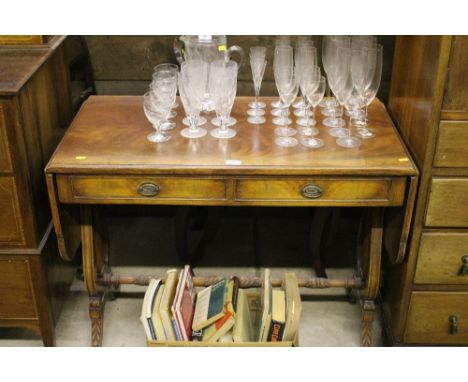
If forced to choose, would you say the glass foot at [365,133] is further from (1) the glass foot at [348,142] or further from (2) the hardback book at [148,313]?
(2) the hardback book at [148,313]

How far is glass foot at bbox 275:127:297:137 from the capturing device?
2.09 metres

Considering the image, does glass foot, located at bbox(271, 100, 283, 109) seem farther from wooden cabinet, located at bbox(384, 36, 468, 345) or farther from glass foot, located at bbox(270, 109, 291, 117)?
wooden cabinet, located at bbox(384, 36, 468, 345)

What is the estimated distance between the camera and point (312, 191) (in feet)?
6.31

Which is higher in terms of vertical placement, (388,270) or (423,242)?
(423,242)

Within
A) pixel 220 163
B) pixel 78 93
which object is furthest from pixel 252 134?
pixel 78 93

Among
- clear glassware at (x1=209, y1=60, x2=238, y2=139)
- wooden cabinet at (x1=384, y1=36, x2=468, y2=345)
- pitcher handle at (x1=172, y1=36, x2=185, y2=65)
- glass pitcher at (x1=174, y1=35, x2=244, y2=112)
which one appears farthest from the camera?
pitcher handle at (x1=172, y1=36, x2=185, y2=65)

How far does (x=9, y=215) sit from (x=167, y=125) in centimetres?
61

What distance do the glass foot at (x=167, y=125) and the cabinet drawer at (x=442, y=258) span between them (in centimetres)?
92

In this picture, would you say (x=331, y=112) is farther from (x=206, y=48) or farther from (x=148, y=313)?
(x=148, y=313)

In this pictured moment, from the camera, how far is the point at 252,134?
2102 millimetres

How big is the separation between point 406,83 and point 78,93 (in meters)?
1.48

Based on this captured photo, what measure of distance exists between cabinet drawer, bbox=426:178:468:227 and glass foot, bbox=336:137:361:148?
0.90 feet

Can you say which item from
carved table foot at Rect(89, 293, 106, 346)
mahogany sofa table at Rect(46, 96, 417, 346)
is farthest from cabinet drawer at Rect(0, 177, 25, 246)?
carved table foot at Rect(89, 293, 106, 346)

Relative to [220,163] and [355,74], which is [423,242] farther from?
[220,163]
